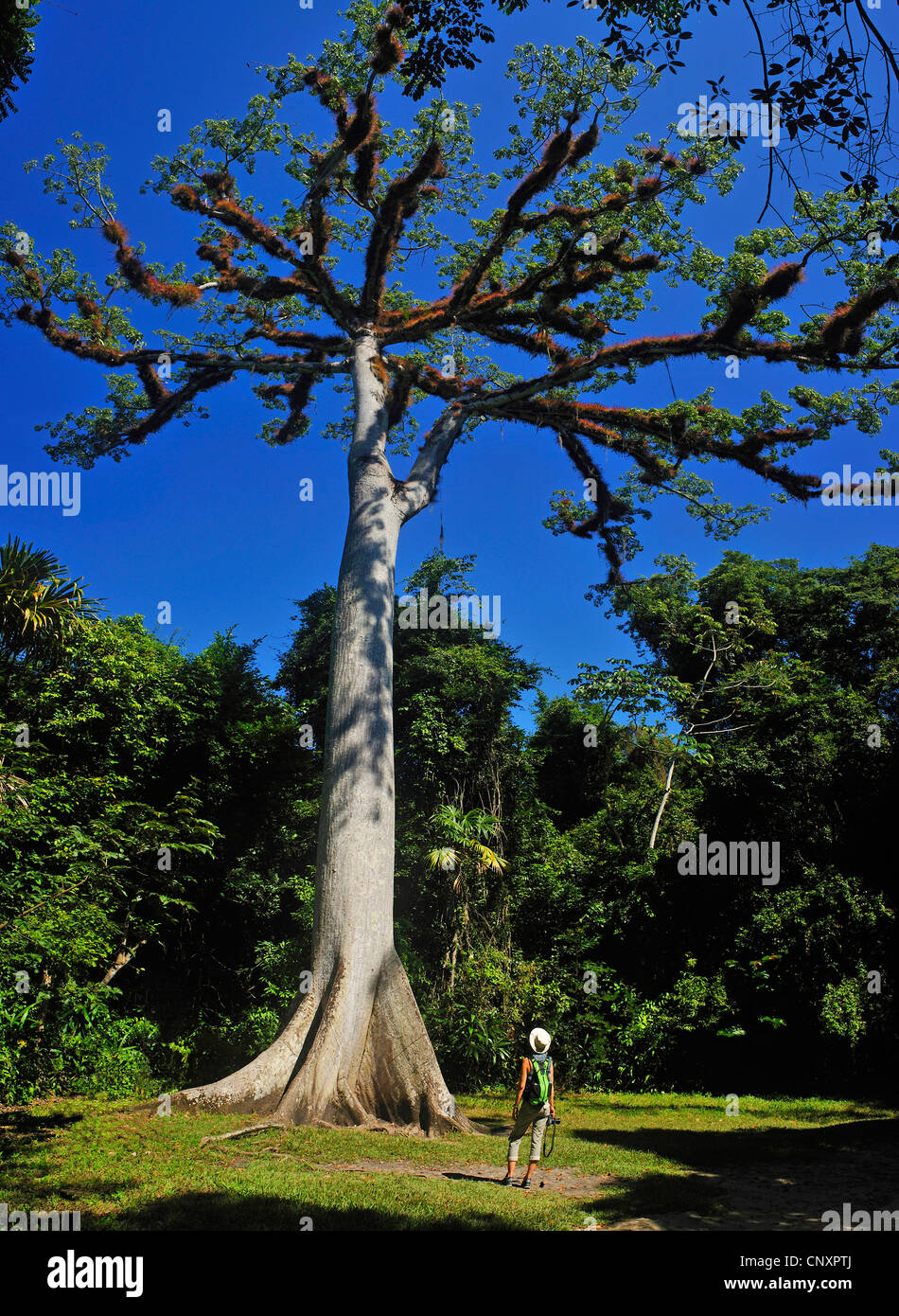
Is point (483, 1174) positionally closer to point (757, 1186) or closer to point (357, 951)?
point (757, 1186)

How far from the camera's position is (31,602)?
10.7 m

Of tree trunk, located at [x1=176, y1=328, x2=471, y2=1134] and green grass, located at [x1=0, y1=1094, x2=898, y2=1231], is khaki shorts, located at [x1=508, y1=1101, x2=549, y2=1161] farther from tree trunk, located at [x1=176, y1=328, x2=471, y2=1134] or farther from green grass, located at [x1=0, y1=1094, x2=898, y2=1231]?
tree trunk, located at [x1=176, y1=328, x2=471, y2=1134]

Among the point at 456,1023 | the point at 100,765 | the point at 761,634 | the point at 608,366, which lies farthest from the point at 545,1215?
the point at 761,634

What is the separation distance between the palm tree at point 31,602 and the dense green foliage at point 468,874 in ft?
0.35

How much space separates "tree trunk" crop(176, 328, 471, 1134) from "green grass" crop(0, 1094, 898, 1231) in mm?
484

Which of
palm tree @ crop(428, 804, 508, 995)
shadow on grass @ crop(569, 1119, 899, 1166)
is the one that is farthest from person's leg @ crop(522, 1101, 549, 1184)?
palm tree @ crop(428, 804, 508, 995)

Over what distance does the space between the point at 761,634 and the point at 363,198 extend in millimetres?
14112

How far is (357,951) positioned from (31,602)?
20.6ft

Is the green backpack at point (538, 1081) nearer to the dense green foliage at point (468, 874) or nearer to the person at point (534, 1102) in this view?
the person at point (534, 1102)

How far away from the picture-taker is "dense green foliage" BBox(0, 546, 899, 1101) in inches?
451

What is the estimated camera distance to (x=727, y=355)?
12391mm

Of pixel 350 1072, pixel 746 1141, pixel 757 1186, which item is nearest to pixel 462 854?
pixel 350 1072

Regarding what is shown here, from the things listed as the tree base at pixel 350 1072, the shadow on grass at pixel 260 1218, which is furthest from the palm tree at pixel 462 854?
the shadow on grass at pixel 260 1218
